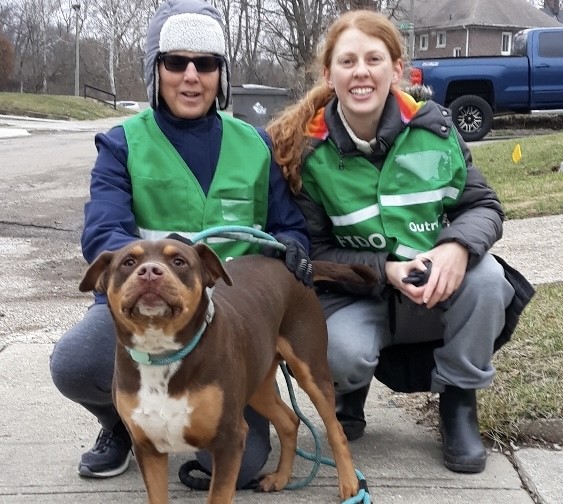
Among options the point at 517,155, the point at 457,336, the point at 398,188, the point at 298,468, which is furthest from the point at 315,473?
the point at 517,155

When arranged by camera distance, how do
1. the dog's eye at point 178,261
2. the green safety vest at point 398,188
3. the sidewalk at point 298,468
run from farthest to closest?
the green safety vest at point 398,188 < the sidewalk at point 298,468 < the dog's eye at point 178,261

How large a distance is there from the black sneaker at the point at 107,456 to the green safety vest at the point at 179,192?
79 cm

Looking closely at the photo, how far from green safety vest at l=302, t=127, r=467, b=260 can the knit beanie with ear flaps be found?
60 cm

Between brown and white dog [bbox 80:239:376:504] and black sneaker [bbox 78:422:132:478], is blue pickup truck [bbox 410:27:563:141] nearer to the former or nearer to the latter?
black sneaker [bbox 78:422:132:478]

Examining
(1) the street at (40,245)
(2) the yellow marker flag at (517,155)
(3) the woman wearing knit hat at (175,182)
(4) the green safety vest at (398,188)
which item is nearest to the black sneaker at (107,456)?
(3) the woman wearing knit hat at (175,182)

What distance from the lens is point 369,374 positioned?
3545 millimetres

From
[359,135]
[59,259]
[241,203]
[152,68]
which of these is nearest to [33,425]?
[241,203]

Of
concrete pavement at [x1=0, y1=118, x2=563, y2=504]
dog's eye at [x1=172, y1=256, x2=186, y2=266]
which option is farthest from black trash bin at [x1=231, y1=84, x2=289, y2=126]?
dog's eye at [x1=172, y1=256, x2=186, y2=266]

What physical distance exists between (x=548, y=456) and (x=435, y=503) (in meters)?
0.58

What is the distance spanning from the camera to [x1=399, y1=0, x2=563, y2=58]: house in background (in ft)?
201

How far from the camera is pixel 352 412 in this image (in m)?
3.80

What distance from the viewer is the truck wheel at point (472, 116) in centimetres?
1647

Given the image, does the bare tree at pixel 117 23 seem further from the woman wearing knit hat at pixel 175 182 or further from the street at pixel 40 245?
the woman wearing knit hat at pixel 175 182

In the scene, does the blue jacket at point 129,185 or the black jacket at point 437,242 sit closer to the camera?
the blue jacket at point 129,185
